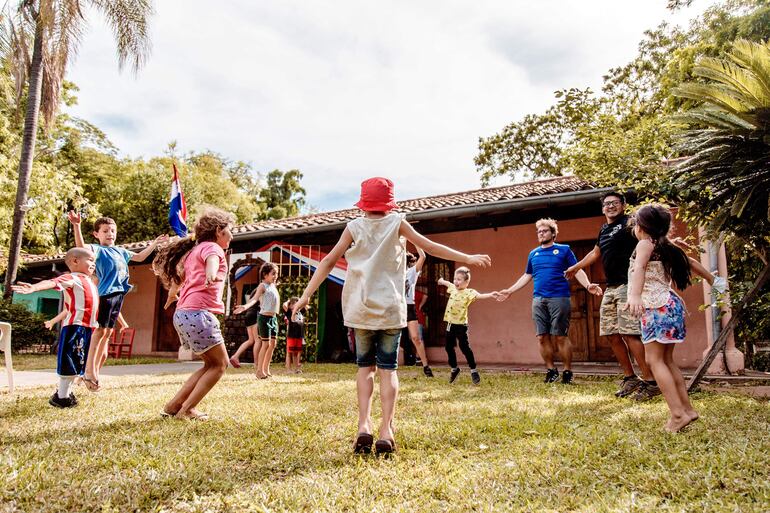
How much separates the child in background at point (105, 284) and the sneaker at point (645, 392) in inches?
Result: 184

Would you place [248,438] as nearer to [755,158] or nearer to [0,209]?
[755,158]

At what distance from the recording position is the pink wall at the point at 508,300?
998 cm

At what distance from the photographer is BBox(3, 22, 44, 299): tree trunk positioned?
1248 centimetres

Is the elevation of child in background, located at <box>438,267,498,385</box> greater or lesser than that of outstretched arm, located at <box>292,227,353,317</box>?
lesser

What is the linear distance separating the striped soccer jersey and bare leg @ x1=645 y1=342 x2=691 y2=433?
14.2 ft

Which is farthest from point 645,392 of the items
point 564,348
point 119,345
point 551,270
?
point 119,345

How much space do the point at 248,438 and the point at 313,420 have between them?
643 millimetres

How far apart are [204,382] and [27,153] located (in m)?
12.4

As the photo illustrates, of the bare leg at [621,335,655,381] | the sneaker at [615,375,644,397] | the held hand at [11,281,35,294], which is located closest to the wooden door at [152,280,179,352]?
the held hand at [11,281,35,294]

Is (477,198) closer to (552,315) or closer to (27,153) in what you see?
(552,315)

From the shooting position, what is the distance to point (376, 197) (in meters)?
3.13

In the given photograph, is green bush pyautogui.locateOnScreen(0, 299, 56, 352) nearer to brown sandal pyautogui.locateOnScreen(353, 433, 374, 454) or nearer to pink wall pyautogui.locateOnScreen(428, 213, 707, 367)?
pink wall pyautogui.locateOnScreen(428, 213, 707, 367)

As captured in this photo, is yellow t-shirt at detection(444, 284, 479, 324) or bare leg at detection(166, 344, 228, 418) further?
yellow t-shirt at detection(444, 284, 479, 324)

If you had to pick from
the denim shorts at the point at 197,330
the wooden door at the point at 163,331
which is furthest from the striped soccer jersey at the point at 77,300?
the wooden door at the point at 163,331
